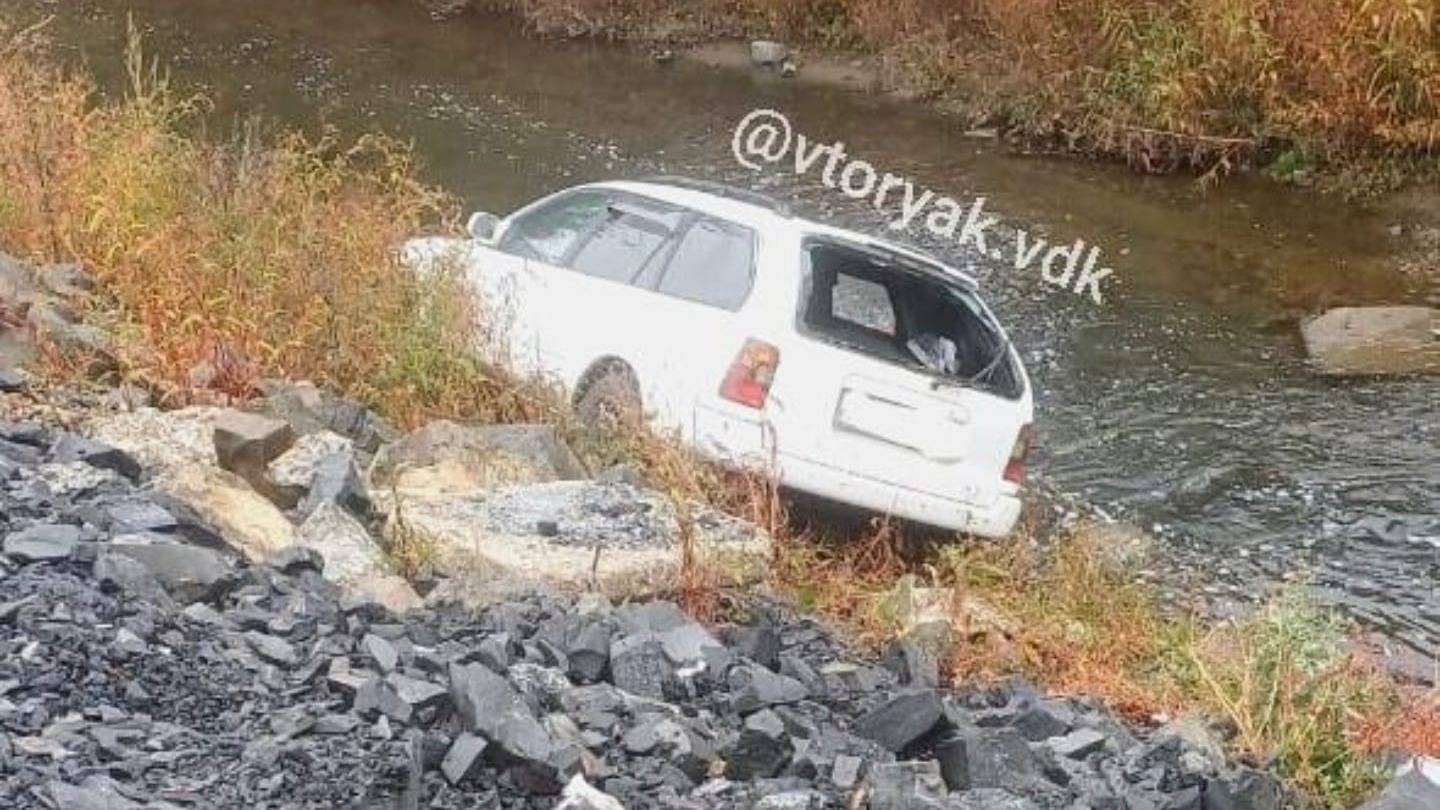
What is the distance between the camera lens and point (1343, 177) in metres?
14.5

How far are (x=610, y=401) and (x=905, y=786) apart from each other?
370cm

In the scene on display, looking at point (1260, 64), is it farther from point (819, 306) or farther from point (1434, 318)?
point (819, 306)

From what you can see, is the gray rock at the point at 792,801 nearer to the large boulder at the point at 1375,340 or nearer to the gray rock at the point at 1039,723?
the gray rock at the point at 1039,723

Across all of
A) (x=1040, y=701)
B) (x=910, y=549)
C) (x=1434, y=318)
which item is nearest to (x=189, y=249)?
(x=910, y=549)

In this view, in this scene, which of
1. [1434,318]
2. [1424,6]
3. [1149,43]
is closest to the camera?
[1434,318]

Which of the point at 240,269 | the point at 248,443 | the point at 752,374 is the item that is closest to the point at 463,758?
the point at 248,443

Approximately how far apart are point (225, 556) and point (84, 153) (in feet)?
16.0

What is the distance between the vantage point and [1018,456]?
23.6 feet

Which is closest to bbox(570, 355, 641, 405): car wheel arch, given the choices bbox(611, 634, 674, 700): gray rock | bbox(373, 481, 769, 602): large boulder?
bbox(373, 481, 769, 602): large boulder

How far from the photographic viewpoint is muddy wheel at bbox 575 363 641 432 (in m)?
7.17

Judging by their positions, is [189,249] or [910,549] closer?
[910,549]

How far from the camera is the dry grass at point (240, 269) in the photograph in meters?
7.25

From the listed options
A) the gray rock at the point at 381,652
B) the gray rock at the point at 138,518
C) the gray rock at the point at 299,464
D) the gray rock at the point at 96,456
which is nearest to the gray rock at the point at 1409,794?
the gray rock at the point at 381,652

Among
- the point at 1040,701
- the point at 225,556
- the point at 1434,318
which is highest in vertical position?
the point at 225,556
